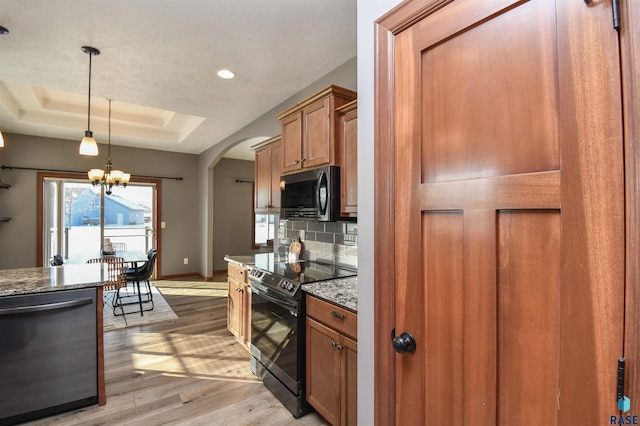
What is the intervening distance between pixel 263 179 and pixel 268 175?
0.14m

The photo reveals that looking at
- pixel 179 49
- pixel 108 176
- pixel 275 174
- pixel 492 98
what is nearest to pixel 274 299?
pixel 275 174

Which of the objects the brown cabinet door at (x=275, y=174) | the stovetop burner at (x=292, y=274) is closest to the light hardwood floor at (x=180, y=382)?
the stovetop burner at (x=292, y=274)

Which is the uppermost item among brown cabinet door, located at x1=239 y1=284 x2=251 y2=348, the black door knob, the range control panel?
the black door knob

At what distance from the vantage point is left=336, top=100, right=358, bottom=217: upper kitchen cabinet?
6.82 ft

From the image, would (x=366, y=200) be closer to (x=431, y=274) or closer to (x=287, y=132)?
(x=431, y=274)

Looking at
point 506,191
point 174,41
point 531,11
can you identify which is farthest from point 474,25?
point 174,41

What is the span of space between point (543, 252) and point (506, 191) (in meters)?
0.18

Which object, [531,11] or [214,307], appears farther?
[214,307]

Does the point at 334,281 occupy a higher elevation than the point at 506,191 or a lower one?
lower

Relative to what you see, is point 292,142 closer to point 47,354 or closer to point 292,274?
point 292,274

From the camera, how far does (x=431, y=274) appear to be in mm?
1003

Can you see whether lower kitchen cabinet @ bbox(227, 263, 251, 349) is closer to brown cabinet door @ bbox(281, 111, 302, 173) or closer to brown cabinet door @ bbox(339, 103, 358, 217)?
brown cabinet door @ bbox(281, 111, 302, 173)

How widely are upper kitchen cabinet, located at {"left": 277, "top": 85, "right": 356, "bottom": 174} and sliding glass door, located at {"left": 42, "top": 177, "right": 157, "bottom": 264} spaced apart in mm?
4007

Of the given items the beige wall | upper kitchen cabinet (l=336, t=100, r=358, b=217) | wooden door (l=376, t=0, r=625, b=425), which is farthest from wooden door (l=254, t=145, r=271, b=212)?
the beige wall
